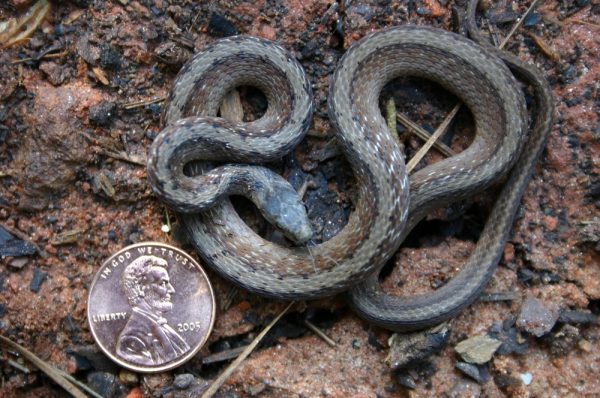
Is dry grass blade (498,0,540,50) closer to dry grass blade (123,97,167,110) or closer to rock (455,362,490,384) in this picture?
rock (455,362,490,384)

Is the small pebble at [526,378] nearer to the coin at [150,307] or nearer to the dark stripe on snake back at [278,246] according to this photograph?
the dark stripe on snake back at [278,246]

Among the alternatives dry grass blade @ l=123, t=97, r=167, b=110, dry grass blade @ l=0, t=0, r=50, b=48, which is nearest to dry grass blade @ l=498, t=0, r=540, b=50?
dry grass blade @ l=123, t=97, r=167, b=110

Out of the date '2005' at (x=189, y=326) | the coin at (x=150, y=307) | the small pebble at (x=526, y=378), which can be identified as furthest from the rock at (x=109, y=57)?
the small pebble at (x=526, y=378)

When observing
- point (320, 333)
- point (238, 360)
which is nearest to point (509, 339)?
point (320, 333)

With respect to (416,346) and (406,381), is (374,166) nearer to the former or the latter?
(416,346)

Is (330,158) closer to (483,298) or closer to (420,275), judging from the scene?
(420,275)

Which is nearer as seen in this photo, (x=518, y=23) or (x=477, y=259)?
(x=477, y=259)
